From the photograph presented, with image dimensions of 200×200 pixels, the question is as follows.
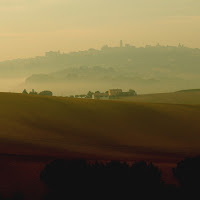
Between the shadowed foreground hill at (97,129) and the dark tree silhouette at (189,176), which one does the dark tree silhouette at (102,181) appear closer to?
the dark tree silhouette at (189,176)

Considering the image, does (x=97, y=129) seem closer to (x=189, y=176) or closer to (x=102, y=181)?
(x=189, y=176)

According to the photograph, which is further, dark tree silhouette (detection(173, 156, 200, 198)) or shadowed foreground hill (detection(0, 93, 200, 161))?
shadowed foreground hill (detection(0, 93, 200, 161))

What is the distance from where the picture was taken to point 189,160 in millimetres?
17625

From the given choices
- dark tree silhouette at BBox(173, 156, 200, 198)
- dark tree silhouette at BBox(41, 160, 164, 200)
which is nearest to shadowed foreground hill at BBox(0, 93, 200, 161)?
dark tree silhouette at BBox(173, 156, 200, 198)

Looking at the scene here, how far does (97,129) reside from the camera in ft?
145

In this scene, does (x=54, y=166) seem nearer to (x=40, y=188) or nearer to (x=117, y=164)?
(x=40, y=188)

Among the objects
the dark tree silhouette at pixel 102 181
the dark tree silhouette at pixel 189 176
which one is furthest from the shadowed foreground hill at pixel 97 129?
the dark tree silhouette at pixel 102 181

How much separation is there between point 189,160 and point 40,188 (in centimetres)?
626

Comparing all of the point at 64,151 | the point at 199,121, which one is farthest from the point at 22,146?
the point at 199,121

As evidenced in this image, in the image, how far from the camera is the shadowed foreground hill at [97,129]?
101 feet

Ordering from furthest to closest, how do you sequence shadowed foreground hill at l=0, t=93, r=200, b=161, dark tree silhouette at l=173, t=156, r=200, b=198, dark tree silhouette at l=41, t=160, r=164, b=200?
shadowed foreground hill at l=0, t=93, r=200, b=161, dark tree silhouette at l=173, t=156, r=200, b=198, dark tree silhouette at l=41, t=160, r=164, b=200

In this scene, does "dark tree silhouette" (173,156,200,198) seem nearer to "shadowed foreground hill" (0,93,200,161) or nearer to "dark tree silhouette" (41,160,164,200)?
"dark tree silhouette" (41,160,164,200)

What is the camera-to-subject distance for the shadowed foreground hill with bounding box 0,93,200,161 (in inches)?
1211

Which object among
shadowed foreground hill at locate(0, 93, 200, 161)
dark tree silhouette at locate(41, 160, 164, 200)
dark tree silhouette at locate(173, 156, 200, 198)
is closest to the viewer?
dark tree silhouette at locate(41, 160, 164, 200)
